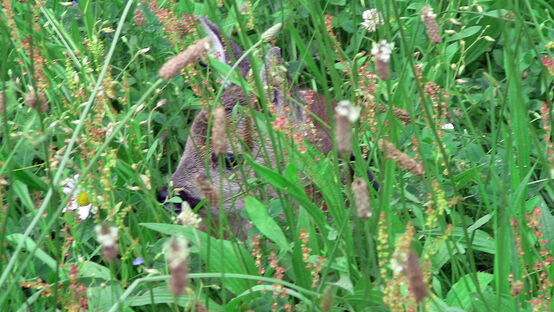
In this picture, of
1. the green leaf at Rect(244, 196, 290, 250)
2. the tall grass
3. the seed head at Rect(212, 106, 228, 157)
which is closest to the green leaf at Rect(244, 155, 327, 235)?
the tall grass

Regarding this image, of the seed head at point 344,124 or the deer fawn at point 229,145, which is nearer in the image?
the seed head at point 344,124

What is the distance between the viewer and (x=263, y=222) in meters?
2.08

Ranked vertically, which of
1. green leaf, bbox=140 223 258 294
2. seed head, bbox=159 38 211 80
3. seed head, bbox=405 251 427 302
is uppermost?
seed head, bbox=159 38 211 80

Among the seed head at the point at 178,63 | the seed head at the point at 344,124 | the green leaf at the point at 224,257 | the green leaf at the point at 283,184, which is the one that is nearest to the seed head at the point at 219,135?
the seed head at the point at 178,63

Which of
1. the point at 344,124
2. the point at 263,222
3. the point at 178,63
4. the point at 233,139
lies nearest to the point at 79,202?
the point at 233,139

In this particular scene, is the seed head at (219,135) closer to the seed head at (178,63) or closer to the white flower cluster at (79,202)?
the seed head at (178,63)

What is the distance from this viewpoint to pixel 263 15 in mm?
3654

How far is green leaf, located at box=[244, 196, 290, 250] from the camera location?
2.07 metres

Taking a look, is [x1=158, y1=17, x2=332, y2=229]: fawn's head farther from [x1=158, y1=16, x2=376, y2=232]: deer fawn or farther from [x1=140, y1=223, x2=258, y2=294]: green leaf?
[x1=140, y1=223, x2=258, y2=294]: green leaf

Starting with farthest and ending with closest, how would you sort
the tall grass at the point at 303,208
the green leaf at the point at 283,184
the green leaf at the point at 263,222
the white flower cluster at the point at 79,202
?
the white flower cluster at the point at 79,202, the green leaf at the point at 263,222, the green leaf at the point at 283,184, the tall grass at the point at 303,208

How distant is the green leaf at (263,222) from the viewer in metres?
2.07

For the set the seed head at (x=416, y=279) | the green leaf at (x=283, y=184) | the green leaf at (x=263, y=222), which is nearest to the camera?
the seed head at (x=416, y=279)

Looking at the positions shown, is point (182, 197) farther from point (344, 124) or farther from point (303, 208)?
point (344, 124)

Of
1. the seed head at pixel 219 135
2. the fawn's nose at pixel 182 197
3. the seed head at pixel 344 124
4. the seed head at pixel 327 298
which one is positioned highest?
the seed head at pixel 344 124
